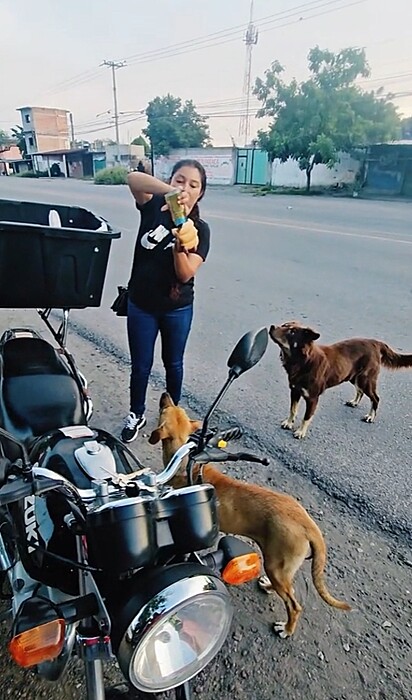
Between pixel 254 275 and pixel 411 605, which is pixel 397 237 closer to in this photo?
pixel 254 275

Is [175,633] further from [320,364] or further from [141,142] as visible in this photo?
[141,142]

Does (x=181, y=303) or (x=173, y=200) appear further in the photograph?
(x=181, y=303)

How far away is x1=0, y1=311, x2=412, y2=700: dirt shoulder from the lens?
6.07ft

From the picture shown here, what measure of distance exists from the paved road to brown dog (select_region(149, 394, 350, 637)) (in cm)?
88

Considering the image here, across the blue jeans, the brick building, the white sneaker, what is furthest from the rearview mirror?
the brick building

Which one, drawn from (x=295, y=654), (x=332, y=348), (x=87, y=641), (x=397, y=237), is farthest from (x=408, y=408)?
(x=397, y=237)

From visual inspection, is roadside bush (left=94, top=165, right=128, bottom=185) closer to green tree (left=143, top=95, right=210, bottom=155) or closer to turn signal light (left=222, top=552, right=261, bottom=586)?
green tree (left=143, top=95, right=210, bottom=155)

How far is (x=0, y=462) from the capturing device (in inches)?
57.4

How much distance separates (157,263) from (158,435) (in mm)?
1365

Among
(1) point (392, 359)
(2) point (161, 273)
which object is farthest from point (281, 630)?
(1) point (392, 359)

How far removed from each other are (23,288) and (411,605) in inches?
87.5

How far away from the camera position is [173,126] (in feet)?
148

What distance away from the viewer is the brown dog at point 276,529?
197cm

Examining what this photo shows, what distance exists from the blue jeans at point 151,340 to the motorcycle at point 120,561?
1.59 metres
